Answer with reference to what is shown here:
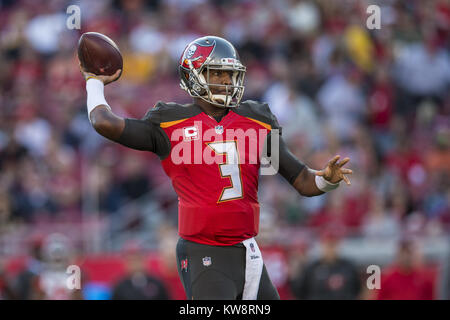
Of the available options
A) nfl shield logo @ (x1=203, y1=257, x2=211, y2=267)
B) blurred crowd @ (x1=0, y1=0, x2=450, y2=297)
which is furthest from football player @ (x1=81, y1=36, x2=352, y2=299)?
blurred crowd @ (x1=0, y1=0, x2=450, y2=297)

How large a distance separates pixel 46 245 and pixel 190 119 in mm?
4691

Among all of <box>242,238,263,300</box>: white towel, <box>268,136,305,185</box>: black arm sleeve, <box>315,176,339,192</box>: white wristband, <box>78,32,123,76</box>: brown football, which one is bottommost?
<box>242,238,263,300</box>: white towel

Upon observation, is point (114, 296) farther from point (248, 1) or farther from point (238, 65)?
point (248, 1)

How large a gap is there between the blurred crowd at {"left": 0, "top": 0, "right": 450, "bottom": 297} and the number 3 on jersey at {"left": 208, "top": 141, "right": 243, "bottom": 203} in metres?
4.03

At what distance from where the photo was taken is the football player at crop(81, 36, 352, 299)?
4.52 m

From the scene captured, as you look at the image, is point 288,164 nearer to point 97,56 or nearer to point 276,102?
point 97,56

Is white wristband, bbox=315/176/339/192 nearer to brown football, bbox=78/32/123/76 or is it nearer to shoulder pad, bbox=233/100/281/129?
shoulder pad, bbox=233/100/281/129

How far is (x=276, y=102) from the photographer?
10930 mm

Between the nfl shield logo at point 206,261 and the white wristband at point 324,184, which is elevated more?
the white wristband at point 324,184

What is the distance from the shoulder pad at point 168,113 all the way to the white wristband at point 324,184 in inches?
33.1

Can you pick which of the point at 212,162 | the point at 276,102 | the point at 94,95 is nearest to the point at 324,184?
the point at 212,162

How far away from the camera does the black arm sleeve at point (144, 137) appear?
14.8 ft

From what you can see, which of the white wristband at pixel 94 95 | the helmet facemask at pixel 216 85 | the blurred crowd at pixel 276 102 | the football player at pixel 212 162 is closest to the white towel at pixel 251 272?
the football player at pixel 212 162

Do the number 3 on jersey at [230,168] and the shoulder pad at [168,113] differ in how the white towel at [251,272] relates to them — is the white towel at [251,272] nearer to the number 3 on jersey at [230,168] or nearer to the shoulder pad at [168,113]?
the number 3 on jersey at [230,168]
